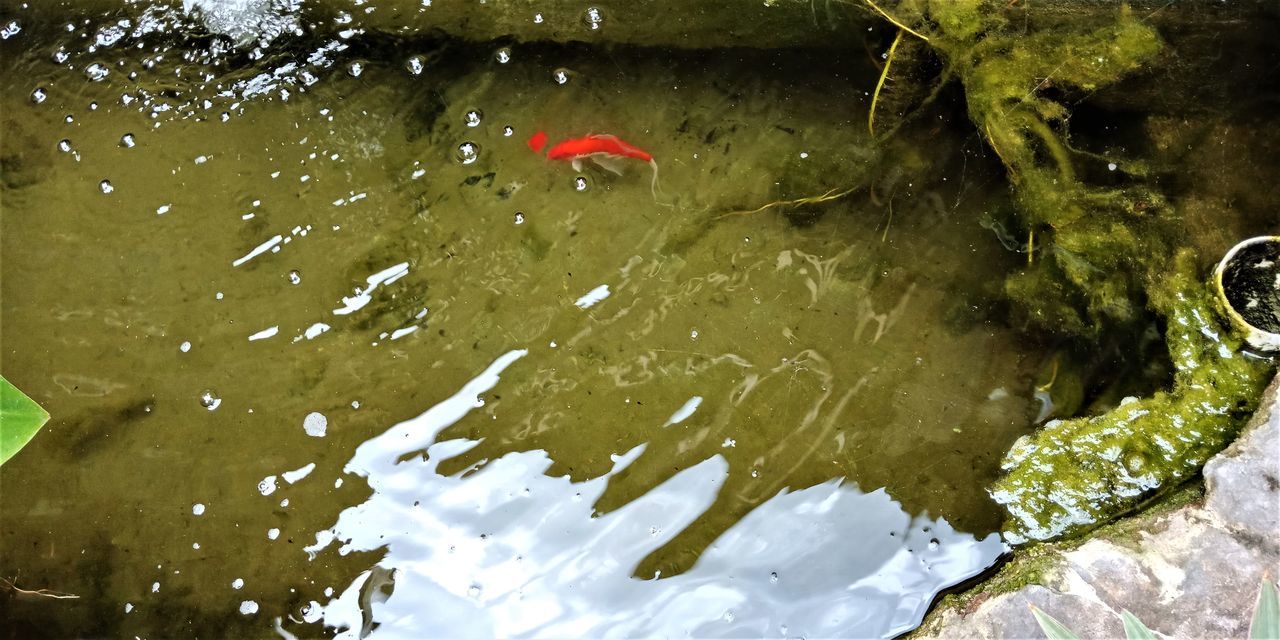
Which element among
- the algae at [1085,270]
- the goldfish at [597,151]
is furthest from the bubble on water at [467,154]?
the algae at [1085,270]

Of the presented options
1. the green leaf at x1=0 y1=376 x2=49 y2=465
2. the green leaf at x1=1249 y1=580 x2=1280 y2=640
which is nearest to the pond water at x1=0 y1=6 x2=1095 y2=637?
the green leaf at x1=0 y1=376 x2=49 y2=465

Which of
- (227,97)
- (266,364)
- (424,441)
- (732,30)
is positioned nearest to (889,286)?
(732,30)

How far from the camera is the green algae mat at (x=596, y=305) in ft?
8.70

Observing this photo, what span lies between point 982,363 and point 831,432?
1.89ft

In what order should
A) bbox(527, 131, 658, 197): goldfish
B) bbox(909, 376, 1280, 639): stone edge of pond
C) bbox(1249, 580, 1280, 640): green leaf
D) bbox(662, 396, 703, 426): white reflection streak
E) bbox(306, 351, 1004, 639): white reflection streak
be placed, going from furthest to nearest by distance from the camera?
1. bbox(527, 131, 658, 197): goldfish
2. bbox(662, 396, 703, 426): white reflection streak
3. bbox(306, 351, 1004, 639): white reflection streak
4. bbox(909, 376, 1280, 639): stone edge of pond
5. bbox(1249, 580, 1280, 640): green leaf

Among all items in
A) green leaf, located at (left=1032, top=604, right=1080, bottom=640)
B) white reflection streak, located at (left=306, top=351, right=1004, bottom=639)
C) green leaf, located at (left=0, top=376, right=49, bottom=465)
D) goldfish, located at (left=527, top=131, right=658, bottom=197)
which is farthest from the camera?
goldfish, located at (left=527, top=131, right=658, bottom=197)

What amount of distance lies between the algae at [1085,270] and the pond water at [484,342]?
0.12m

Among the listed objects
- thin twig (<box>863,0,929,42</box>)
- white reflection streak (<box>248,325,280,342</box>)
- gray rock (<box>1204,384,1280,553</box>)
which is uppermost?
thin twig (<box>863,0,929,42</box>)

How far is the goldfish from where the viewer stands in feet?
9.39

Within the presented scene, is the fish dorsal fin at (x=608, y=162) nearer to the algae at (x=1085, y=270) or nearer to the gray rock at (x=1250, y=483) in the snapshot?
the algae at (x=1085, y=270)

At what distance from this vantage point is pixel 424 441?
277 centimetres

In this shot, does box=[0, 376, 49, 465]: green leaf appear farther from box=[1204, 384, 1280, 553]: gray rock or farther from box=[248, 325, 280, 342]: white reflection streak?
box=[1204, 384, 1280, 553]: gray rock

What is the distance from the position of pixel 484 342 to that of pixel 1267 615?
2.25m

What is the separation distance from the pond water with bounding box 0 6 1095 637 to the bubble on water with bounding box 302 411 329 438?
0.02m
